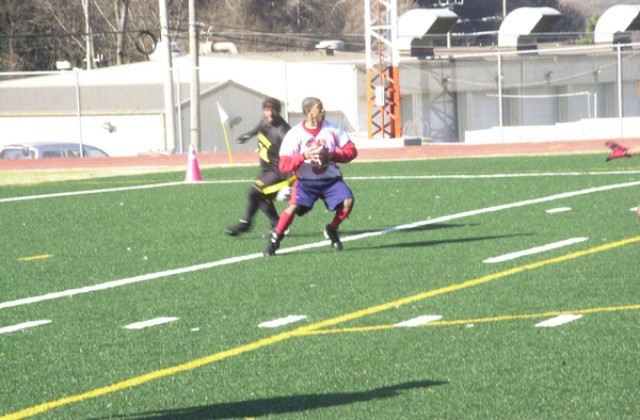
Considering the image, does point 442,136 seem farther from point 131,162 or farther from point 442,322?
point 442,322

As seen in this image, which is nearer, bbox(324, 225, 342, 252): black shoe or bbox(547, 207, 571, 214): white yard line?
bbox(324, 225, 342, 252): black shoe

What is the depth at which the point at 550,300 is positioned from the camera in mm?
10305

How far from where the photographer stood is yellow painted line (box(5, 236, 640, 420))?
7625 mm

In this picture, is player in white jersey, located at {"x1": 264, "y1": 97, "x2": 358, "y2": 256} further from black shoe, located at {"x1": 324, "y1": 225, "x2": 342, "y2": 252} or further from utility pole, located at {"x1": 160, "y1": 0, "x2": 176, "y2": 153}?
utility pole, located at {"x1": 160, "y1": 0, "x2": 176, "y2": 153}

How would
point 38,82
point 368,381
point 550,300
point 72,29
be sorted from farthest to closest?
point 72,29 < point 38,82 < point 550,300 < point 368,381

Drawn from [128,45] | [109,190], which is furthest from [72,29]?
[109,190]

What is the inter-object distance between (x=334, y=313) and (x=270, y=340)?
1074 millimetres

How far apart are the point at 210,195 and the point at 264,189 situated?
6220 millimetres

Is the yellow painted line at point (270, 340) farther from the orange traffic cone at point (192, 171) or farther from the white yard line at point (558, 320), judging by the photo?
the orange traffic cone at point (192, 171)

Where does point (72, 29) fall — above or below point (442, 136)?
above

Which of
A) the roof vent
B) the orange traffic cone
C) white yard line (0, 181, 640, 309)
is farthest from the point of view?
the roof vent

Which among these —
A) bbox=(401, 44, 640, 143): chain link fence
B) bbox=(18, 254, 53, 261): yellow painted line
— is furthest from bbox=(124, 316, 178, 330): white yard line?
bbox=(401, 44, 640, 143): chain link fence

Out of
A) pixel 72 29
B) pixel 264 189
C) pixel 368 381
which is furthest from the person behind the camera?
pixel 72 29

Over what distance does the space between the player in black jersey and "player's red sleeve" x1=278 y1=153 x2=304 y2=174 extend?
5.91 ft
